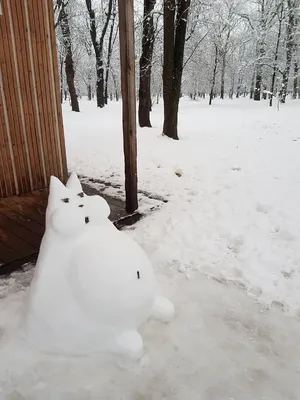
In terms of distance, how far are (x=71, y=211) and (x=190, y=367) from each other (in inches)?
52.3

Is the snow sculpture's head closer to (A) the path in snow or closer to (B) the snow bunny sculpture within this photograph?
(B) the snow bunny sculpture

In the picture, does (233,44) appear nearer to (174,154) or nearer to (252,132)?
(252,132)

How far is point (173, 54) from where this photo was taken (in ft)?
28.4

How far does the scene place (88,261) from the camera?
2123 millimetres

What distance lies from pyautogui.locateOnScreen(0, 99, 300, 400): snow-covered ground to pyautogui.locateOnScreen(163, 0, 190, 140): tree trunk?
140 inches

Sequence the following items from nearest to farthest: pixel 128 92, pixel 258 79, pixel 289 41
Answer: pixel 128 92
pixel 289 41
pixel 258 79

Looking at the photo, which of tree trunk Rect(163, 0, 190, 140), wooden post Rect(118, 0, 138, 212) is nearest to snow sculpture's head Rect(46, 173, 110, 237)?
wooden post Rect(118, 0, 138, 212)

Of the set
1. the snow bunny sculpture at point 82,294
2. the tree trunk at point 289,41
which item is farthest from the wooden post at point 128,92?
the tree trunk at point 289,41

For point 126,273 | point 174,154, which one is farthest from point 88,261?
point 174,154

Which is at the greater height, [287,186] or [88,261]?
[88,261]

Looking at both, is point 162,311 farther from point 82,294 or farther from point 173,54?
point 173,54

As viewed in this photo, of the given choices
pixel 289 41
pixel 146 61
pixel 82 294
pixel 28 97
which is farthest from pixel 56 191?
pixel 289 41

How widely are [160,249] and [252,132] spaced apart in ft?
29.9

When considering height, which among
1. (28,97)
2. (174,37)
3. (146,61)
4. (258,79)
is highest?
(174,37)
